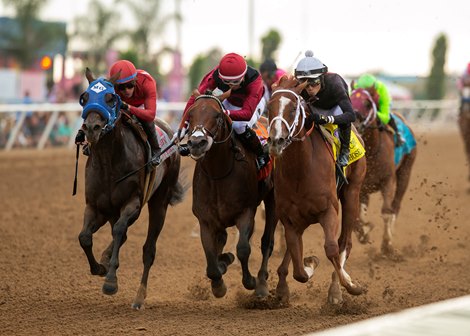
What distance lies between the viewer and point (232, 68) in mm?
8070

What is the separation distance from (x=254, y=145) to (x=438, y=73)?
3723 cm

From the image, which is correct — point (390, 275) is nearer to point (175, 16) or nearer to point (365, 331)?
point (365, 331)

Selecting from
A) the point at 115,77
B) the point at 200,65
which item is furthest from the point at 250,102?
the point at 200,65

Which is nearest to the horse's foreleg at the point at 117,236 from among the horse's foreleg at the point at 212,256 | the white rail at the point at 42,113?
the horse's foreleg at the point at 212,256

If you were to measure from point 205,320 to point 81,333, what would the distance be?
105 cm

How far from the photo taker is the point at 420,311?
405 centimetres

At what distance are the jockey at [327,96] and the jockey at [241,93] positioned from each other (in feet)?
1.47

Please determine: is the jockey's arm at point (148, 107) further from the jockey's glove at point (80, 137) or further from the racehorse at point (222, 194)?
the racehorse at point (222, 194)

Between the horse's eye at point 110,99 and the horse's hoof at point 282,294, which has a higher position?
the horse's eye at point 110,99

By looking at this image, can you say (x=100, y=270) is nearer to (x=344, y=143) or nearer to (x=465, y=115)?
(x=344, y=143)

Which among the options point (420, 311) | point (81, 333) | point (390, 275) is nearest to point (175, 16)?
point (390, 275)

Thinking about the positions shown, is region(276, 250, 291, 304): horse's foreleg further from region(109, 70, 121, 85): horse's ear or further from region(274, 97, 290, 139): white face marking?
region(109, 70, 121, 85): horse's ear

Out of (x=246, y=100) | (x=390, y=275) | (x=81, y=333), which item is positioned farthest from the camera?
(x=390, y=275)

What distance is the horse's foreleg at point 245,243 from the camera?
7.87 meters
